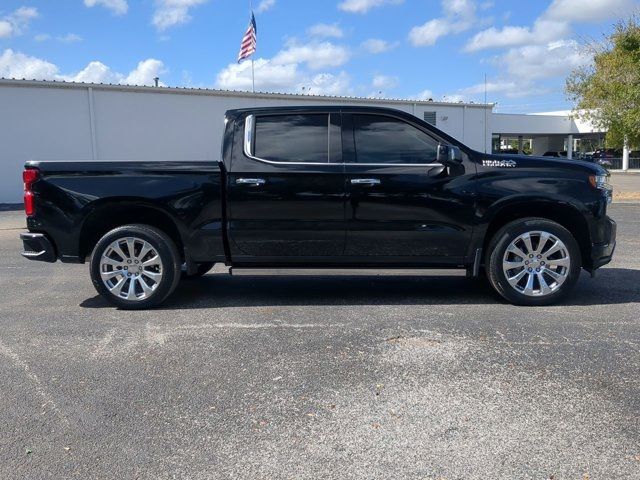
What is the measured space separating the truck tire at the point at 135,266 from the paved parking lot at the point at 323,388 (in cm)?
22

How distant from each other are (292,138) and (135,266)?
2086 mm

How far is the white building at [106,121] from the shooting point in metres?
21.1

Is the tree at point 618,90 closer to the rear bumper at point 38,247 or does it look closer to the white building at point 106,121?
the white building at point 106,121

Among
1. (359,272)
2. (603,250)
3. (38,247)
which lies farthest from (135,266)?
(603,250)

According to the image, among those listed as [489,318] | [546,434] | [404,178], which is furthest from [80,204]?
[546,434]

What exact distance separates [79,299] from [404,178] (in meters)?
3.87

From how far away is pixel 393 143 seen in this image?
19.5 ft

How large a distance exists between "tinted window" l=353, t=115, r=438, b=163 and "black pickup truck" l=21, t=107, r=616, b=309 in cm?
1

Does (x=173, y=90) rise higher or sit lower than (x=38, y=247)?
higher

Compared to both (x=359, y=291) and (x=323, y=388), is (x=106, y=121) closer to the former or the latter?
(x=359, y=291)

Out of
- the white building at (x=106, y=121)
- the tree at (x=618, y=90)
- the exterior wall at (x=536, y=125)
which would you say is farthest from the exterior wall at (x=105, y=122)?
the exterior wall at (x=536, y=125)

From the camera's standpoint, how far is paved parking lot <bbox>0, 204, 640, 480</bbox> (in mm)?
3074

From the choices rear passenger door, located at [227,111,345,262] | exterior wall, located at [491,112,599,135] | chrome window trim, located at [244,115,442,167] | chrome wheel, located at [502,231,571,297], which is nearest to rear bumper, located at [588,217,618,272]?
chrome wheel, located at [502,231,571,297]

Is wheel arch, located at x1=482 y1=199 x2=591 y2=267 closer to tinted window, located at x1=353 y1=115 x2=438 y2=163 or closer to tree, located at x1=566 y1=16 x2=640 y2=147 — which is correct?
tinted window, located at x1=353 y1=115 x2=438 y2=163
